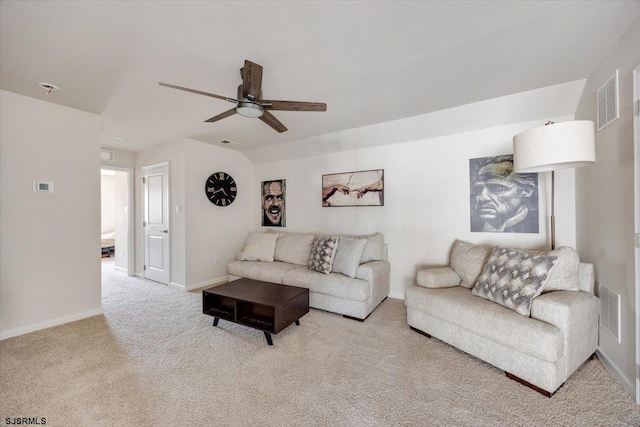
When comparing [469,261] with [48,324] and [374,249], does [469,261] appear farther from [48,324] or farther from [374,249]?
[48,324]

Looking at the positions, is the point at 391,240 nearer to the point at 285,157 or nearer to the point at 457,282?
the point at 457,282

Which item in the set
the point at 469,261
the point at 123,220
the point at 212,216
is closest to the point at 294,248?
the point at 212,216

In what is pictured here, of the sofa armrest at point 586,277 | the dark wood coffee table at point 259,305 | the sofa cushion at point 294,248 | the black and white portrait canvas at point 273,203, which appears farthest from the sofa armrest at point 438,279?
the black and white portrait canvas at point 273,203

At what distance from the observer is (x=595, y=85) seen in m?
2.21

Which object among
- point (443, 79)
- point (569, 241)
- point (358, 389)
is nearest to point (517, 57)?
point (443, 79)

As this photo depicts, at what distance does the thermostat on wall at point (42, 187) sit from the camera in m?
2.77

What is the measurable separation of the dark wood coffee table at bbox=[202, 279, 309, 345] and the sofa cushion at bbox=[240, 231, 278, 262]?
1161 millimetres

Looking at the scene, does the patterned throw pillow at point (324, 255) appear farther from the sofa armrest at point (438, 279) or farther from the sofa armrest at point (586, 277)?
the sofa armrest at point (586, 277)

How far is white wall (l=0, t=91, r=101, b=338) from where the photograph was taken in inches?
103

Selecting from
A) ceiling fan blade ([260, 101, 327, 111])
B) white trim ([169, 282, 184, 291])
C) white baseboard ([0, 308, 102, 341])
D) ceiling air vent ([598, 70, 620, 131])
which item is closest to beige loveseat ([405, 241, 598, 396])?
ceiling air vent ([598, 70, 620, 131])

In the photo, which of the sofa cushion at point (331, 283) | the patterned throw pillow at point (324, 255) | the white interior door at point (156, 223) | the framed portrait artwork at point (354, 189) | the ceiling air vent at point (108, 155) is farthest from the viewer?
the ceiling air vent at point (108, 155)

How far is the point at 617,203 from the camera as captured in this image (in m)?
1.88

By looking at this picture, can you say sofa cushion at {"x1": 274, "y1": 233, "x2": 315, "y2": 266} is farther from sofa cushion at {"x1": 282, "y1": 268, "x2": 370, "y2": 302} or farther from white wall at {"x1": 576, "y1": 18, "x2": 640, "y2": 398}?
white wall at {"x1": 576, "y1": 18, "x2": 640, "y2": 398}

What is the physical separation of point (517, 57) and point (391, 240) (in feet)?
7.97
